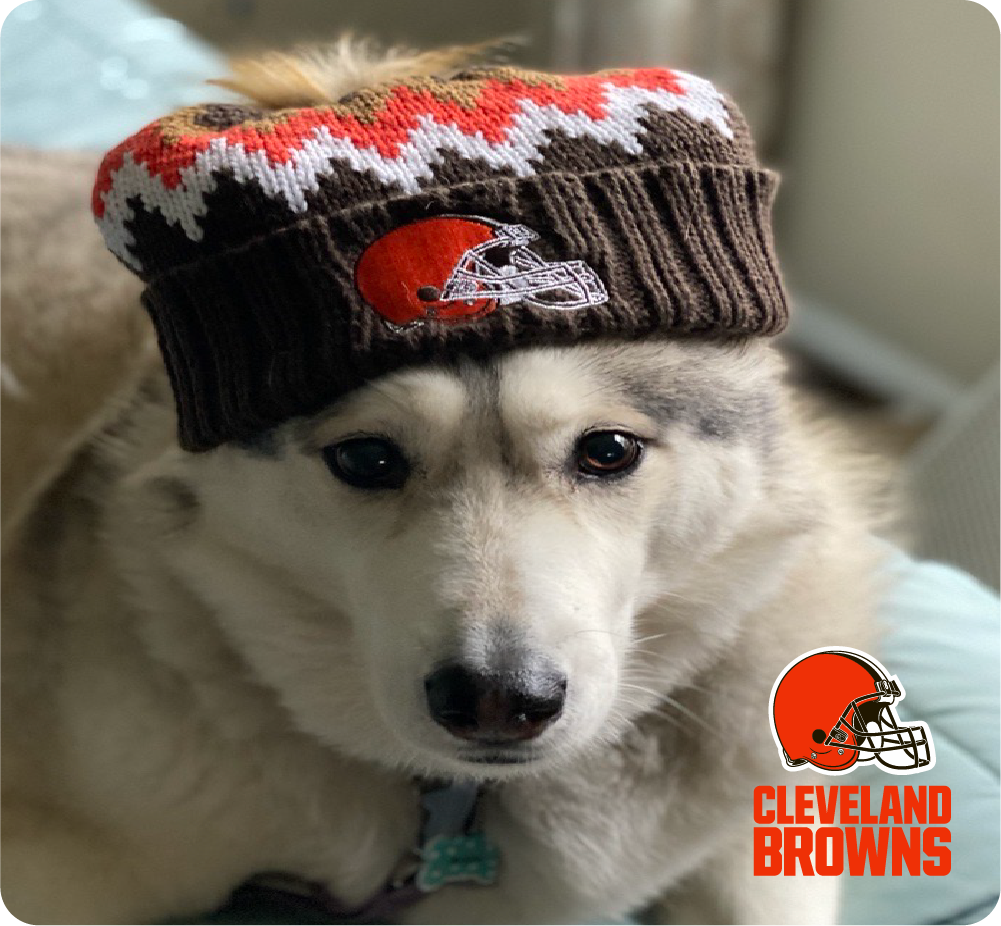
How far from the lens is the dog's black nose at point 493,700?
2.25 feet

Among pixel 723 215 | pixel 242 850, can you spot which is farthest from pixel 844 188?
pixel 242 850

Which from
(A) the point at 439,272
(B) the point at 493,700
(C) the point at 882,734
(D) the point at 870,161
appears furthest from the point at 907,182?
(B) the point at 493,700

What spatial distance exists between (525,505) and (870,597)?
48cm

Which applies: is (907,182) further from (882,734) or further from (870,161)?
(882,734)

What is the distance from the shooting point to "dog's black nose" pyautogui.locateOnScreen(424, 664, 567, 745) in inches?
27.0

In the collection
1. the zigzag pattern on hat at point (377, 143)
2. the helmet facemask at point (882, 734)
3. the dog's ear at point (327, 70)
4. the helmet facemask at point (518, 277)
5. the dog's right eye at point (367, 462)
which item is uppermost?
the dog's ear at point (327, 70)

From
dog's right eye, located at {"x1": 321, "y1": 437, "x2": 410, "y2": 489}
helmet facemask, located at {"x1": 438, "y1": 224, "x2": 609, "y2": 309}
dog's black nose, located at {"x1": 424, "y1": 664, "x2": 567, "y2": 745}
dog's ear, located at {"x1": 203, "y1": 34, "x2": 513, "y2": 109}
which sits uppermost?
dog's ear, located at {"x1": 203, "y1": 34, "x2": 513, "y2": 109}

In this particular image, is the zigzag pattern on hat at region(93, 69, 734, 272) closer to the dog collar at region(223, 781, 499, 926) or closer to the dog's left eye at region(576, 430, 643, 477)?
the dog's left eye at region(576, 430, 643, 477)

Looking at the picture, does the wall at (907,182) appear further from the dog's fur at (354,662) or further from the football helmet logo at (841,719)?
the football helmet logo at (841,719)

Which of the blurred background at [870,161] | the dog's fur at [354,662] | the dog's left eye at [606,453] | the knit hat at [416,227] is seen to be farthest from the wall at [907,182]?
the dog's left eye at [606,453]

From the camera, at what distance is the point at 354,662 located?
88cm

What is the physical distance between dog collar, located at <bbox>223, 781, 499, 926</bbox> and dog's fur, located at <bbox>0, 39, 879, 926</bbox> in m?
0.01

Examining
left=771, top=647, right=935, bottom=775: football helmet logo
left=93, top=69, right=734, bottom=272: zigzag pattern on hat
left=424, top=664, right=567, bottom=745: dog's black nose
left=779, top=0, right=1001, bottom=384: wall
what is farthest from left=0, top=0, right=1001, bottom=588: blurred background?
left=424, top=664, right=567, bottom=745: dog's black nose

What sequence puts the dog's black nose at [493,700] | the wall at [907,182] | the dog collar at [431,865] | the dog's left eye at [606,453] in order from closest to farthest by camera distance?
the dog's black nose at [493,700]
the dog's left eye at [606,453]
the dog collar at [431,865]
the wall at [907,182]
